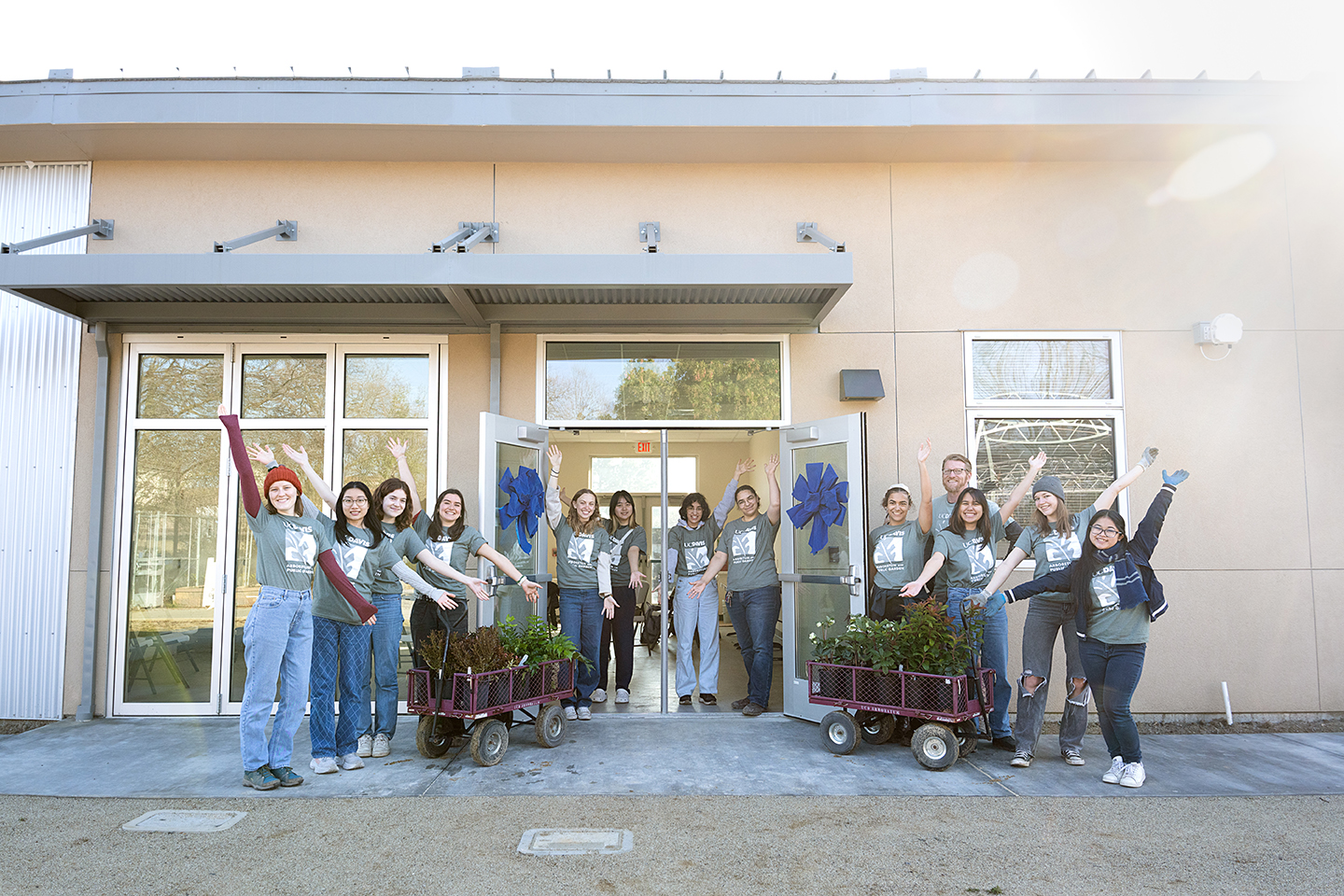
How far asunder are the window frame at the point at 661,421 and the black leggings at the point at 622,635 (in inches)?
50.8

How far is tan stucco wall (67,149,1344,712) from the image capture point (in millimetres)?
6180

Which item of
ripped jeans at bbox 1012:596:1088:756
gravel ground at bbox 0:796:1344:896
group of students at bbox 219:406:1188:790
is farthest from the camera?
ripped jeans at bbox 1012:596:1088:756

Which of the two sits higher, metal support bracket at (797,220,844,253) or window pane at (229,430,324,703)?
metal support bracket at (797,220,844,253)

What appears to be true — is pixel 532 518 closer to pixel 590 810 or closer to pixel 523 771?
pixel 523 771

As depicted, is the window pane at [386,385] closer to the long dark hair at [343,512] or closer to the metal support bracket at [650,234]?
the long dark hair at [343,512]

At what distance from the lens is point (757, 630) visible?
611 centimetres

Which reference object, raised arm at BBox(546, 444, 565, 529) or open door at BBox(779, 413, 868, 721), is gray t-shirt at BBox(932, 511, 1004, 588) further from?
raised arm at BBox(546, 444, 565, 529)

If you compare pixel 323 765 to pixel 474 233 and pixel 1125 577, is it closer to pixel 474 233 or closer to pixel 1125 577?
pixel 474 233

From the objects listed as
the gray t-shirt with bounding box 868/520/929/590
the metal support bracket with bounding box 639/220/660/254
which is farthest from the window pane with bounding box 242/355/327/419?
the gray t-shirt with bounding box 868/520/929/590

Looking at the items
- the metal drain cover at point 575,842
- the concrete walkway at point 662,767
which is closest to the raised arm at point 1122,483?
the concrete walkway at point 662,767

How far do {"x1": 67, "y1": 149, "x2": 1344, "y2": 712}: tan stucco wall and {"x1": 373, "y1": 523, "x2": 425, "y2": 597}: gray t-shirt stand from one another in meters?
1.29

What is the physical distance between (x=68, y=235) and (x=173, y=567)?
99.3 inches

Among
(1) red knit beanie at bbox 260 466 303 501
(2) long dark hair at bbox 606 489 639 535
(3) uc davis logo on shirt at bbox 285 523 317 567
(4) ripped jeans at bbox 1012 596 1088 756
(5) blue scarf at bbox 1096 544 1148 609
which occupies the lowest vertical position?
(4) ripped jeans at bbox 1012 596 1088 756

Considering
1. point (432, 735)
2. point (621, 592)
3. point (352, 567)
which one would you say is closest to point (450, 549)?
point (352, 567)
